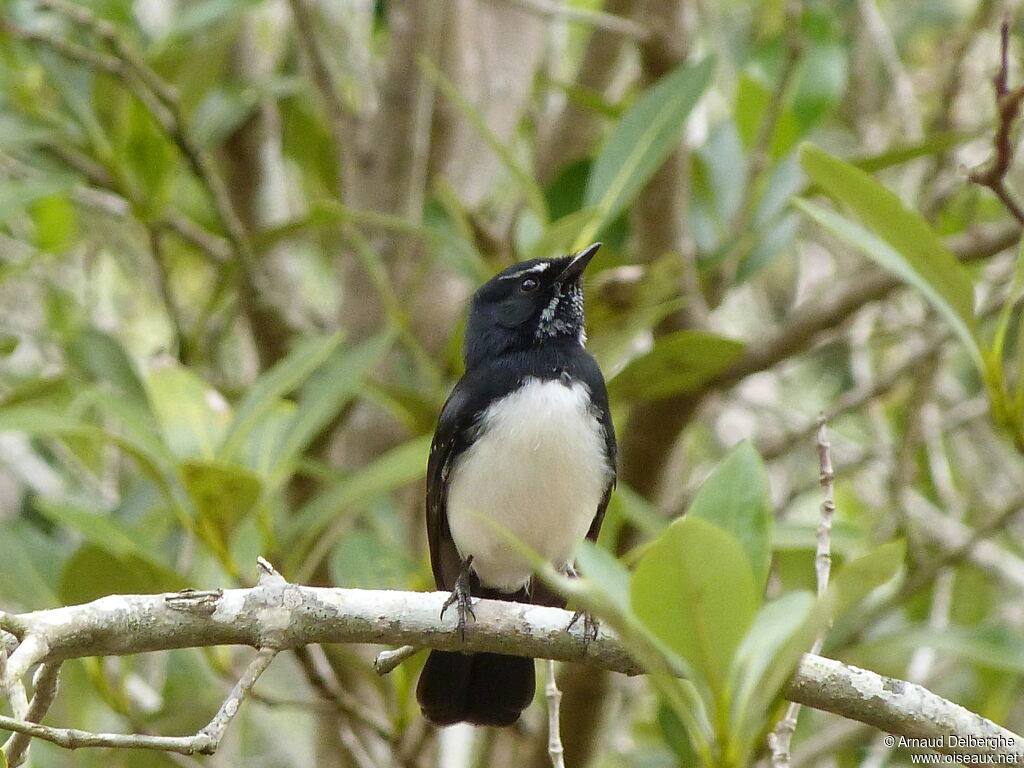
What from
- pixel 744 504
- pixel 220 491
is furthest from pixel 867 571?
pixel 220 491

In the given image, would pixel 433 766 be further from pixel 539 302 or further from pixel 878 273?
pixel 878 273

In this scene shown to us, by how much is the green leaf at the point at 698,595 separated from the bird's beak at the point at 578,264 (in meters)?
1.77

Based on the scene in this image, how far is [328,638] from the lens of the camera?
7.28 ft

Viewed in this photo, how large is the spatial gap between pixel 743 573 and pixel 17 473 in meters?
3.64

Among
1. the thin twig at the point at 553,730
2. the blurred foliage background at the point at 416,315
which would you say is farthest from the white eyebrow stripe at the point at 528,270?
the thin twig at the point at 553,730

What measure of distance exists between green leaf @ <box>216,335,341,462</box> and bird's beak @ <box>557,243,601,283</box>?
2.27 feet

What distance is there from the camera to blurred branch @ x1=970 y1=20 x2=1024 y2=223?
2223mm

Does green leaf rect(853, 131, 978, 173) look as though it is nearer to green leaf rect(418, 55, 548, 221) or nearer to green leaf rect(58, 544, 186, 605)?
green leaf rect(418, 55, 548, 221)

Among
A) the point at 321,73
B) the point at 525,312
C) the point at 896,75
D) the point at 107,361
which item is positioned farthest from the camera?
the point at 896,75

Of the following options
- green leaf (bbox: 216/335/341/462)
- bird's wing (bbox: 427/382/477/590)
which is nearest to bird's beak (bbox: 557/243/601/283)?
A: bird's wing (bbox: 427/382/477/590)

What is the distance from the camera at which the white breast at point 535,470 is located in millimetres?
3275

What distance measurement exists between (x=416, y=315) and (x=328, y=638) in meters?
2.20

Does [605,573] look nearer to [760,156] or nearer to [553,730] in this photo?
[553,730]

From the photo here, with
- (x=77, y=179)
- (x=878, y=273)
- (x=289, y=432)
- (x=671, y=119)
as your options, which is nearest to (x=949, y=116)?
(x=878, y=273)
